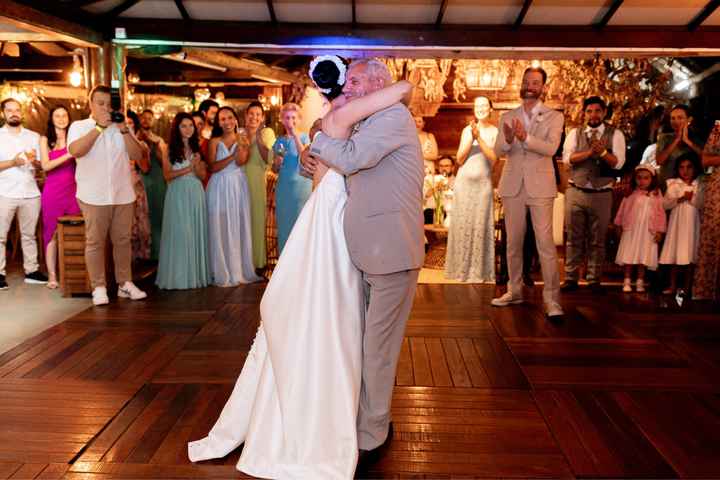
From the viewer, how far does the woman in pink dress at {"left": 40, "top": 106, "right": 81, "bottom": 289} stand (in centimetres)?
654

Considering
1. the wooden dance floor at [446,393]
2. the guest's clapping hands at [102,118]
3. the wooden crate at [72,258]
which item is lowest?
the wooden dance floor at [446,393]

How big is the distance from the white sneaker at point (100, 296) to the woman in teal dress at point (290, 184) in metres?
1.50

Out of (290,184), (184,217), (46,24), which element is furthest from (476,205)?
(46,24)

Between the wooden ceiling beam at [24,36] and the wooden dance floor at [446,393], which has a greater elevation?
the wooden ceiling beam at [24,36]

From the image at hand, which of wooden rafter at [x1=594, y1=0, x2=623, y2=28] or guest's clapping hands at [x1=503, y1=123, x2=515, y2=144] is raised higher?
wooden rafter at [x1=594, y1=0, x2=623, y2=28]

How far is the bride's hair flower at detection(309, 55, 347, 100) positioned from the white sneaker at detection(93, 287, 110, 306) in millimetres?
3416

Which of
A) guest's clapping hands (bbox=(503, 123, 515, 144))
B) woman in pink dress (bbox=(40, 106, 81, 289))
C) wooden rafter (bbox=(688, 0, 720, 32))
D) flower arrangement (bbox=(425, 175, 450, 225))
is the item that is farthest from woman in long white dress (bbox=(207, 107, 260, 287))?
wooden rafter (bbox=(688, 0, 720, 32))

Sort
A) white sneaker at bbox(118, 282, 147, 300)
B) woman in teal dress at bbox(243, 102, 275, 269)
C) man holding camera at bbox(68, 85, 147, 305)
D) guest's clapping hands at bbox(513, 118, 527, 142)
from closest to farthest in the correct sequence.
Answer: guest's clapping hands at bbox(513, 118, 527, 142), man holding camera at bbox(68, 85, 147, 305), white sneaker at bbox(118, 282, 147, 300), woman in teal dress at bbox(243, 102, 275, 269)

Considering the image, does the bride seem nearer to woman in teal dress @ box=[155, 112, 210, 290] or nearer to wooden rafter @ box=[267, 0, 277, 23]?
wooden rafter @ box=[267, 0, 277, 23]

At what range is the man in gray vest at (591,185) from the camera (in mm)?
6410

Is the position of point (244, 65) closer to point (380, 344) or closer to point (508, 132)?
point (508, 132)

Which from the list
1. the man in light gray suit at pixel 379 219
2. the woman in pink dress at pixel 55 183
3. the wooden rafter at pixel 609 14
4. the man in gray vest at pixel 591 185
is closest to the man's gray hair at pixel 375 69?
the man in light gray suit at pixel 379 219

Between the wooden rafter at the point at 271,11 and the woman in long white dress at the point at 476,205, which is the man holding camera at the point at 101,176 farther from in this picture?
the woman in long white dress at the point at 476,205

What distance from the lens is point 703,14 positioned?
239 inches
